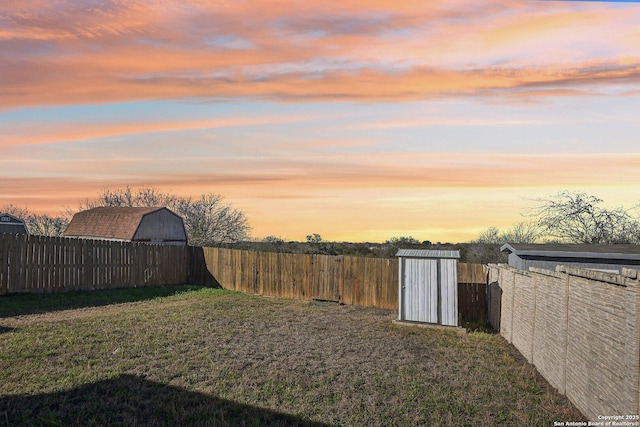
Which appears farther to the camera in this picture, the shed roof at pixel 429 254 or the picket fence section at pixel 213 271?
the picket fence section at pixel 213 271

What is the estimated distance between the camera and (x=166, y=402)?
7227mm

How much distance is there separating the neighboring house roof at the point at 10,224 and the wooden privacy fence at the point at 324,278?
15.6 meters

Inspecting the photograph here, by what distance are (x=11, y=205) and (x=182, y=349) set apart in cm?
4996

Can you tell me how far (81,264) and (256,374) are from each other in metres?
14.1

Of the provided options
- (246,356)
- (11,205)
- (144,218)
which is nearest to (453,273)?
(246,356)

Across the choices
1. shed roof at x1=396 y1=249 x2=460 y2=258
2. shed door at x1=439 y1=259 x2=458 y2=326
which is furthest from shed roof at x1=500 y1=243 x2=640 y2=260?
shed door at x1=439 y1=259 x2=458 y2=326

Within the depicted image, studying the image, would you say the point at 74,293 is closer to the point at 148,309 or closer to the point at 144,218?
the point at 148,309

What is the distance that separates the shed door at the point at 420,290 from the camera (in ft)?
46.5

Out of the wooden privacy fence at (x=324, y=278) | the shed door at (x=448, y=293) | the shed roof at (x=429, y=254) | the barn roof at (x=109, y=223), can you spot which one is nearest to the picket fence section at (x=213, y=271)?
the wooden privacy fence at (x=324, y=278)

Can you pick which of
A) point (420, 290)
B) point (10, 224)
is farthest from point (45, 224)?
point (420, 290)

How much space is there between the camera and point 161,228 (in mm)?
32250

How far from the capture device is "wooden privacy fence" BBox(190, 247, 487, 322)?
16.9m

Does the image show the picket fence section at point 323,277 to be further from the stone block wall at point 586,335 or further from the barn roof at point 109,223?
the barn roof at point 109,223

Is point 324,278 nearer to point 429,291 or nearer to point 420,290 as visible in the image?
point 420,290
